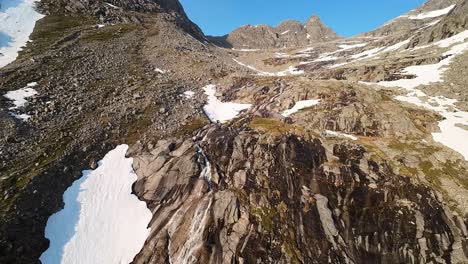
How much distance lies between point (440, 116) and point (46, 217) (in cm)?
3943

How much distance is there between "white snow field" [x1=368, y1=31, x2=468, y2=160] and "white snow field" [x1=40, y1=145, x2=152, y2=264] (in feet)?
96.8

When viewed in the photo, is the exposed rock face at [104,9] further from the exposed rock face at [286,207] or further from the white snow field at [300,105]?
the exposed rock face at [286,207]

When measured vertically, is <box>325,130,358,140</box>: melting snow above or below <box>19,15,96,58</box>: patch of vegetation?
above

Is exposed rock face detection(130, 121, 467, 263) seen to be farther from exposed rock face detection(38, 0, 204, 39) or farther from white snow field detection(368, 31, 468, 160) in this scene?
exposed rock face detection(38, 0, 204, 39)

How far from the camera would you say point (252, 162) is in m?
25.4

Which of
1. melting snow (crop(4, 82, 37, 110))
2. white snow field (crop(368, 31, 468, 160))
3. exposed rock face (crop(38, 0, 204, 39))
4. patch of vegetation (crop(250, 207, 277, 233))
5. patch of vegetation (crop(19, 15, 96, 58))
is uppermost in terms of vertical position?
white snow field (crop(368, 31, 468, 160))

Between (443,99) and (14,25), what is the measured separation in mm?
72183

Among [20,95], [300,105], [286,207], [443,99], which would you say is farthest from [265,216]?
[443,99]

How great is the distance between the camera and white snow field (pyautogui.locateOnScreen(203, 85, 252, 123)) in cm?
3656

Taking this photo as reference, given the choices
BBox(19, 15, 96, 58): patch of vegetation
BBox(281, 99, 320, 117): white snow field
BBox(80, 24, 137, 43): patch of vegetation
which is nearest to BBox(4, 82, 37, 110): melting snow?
BBox(19, 15, 96, 58): patch of vegetation

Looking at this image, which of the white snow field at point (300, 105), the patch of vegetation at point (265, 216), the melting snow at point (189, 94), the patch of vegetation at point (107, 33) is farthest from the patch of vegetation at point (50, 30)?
the patch of vegetation at point (265, 216)

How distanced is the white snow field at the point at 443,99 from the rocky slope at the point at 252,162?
342mm

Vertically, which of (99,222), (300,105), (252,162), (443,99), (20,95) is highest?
(443,99)

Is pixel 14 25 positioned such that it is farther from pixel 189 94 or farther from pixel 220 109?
pixel 220 109
